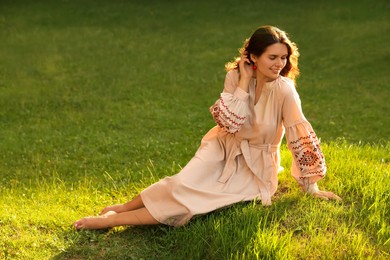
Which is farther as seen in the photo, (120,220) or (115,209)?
(115,209)

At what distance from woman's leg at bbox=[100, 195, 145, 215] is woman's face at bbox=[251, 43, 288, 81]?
136 centimetres

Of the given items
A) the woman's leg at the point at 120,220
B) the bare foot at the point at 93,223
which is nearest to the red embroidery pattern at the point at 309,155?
the woman's leg at the point at 120,220

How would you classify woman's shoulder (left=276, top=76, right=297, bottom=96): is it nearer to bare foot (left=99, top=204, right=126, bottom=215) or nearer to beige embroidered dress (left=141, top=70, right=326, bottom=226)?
beige embroidered dress (left=141, top=70, right=326, bottom=226)

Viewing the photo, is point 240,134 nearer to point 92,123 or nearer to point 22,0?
point 92,123

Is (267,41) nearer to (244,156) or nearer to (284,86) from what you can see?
(284,86)

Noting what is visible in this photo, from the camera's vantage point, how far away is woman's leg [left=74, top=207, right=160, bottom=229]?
5176 millimetres

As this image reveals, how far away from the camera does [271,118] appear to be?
202 inches

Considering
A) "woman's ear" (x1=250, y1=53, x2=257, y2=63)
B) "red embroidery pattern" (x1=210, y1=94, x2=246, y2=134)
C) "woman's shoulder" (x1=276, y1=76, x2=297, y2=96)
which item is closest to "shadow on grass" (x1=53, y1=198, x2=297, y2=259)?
"red embroidery pattern" (x1=210, y1=94, x2=246, y2=134)

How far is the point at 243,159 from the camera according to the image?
209 inches

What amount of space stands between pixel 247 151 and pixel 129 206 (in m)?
1.02

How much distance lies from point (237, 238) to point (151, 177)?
80.5 inches

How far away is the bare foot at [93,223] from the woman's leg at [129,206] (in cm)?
17

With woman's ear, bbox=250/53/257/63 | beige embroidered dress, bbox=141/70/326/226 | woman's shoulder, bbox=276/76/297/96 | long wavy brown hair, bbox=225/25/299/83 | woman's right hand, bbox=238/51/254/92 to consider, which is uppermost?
long wavy brown hair, bbox=225/25/299/83

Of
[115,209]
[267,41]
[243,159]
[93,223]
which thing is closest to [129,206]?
[115,209]
